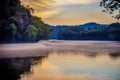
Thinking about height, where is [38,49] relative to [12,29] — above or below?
below

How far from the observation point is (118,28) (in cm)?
5297

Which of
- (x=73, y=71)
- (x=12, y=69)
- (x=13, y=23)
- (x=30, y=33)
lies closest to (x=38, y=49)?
(x=13, y=23)

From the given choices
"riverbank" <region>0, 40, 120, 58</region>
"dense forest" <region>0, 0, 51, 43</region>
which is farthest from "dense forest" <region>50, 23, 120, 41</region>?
"dense forest" <region>0, 0, 51, 43</region>

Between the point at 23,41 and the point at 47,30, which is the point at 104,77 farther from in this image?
the point at 47,30

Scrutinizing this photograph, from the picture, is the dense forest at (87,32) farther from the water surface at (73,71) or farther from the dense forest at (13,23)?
the water surface at (73,71)

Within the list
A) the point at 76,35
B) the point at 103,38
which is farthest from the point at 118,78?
the point at 76,35

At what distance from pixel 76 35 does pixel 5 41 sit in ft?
134

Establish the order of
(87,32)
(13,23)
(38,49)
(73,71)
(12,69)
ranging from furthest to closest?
(87,32), (13,23), (38,49), (12,69), (73,71)

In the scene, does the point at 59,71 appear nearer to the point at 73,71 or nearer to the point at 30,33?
the point at 73,71

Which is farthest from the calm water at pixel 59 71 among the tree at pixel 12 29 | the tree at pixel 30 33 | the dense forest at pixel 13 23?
the tree at pixel 30 33

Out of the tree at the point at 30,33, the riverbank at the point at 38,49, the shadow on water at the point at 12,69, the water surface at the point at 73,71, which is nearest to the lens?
the shadow on water at the point at 12,69

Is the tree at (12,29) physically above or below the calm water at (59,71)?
above

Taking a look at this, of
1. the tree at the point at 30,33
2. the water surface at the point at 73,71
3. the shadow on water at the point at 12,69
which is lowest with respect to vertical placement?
the water surface at the point at 73,71

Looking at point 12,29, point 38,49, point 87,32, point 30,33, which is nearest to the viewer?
point 38,49
